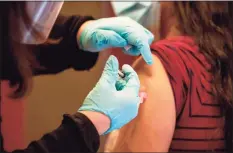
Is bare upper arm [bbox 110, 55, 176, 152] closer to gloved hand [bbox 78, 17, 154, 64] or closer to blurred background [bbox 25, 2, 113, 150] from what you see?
gloved hand [bbox 78, 17, 154, 64]

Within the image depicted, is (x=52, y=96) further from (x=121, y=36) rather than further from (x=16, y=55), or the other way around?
(x=121, y=36)

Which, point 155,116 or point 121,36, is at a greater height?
point 121,36

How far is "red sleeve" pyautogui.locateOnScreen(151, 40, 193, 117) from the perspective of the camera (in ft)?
2.95

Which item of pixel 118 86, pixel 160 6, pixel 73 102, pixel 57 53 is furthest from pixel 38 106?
pixel 118 86

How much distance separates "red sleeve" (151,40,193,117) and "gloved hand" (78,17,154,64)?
7 cm

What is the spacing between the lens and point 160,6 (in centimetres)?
128

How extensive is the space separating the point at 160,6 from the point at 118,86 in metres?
0.58

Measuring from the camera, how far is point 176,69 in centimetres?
91

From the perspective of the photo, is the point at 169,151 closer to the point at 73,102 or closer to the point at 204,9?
the point at 204,9

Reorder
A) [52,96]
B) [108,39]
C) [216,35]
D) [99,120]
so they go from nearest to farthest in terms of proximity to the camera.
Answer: [99,120]
[108,39]
[216,35]
[52,96]

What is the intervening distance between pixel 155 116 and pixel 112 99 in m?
0.22

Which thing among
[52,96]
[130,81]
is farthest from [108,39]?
[52,96]

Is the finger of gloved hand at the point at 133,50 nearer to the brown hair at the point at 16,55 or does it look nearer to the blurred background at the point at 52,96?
the brown hair at the point at 16,55

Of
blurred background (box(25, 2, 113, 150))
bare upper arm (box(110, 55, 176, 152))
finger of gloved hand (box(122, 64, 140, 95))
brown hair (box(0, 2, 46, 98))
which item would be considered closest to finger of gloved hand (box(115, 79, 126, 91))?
finger of gloved hand (box(122, 64, 140, 95))
